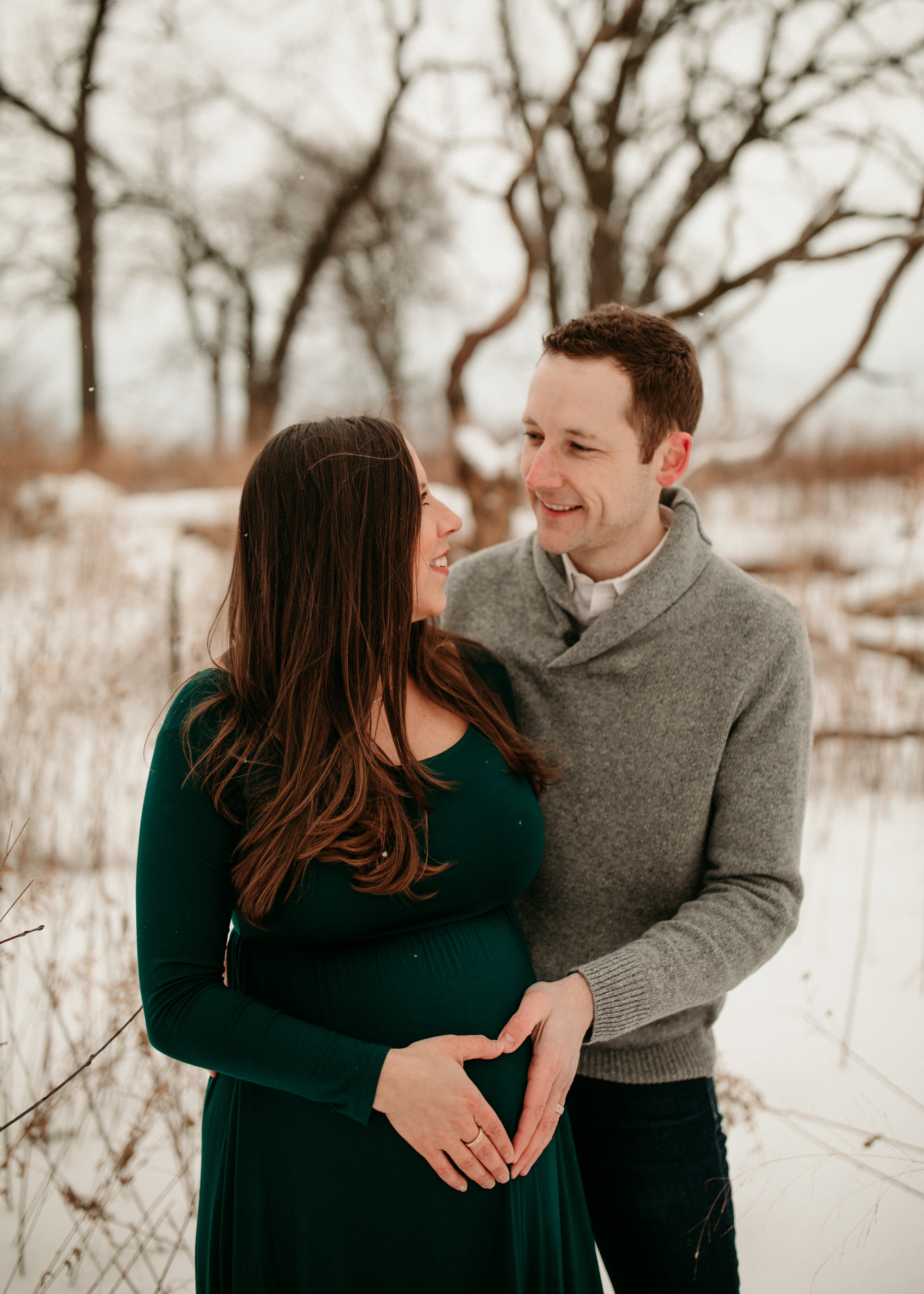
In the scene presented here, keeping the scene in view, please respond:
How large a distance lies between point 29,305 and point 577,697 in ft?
15.4

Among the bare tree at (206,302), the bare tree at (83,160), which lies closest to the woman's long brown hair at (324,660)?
the bare tree at (83,160)

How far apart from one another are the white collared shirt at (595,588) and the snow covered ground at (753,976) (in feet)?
2.71

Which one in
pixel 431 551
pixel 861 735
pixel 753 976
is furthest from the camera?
pixel 861 735

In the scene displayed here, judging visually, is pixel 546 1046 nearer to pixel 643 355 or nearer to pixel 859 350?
pixel 643 355

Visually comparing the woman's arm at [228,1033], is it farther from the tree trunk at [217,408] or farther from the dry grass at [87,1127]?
the tree trunk at [217,408]

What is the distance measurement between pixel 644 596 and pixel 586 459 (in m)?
0.26

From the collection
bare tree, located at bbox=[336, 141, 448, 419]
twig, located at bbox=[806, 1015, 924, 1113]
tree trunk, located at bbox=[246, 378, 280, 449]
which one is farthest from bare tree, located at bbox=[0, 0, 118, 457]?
twig, located at bbox=[806, 1015, 924, 1113]

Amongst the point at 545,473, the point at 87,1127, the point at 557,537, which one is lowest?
the point at 87,1127

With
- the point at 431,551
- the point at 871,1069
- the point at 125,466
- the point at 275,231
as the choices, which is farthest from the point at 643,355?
the point at 275,231

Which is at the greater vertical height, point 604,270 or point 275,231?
point 275,231

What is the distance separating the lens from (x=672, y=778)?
55.0 inches

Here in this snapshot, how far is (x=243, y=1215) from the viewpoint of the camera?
1080 millimetres

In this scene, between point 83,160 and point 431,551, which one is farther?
point 83,160

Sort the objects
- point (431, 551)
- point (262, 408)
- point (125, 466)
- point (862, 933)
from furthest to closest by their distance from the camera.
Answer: point (262, 408)
point (125, 466)
point (862, 933)
point (431, 551)
